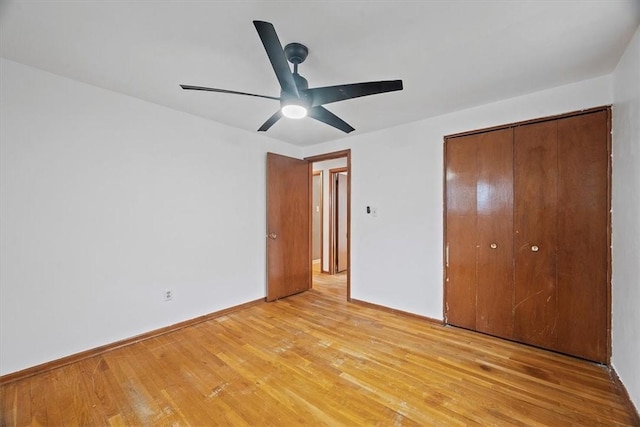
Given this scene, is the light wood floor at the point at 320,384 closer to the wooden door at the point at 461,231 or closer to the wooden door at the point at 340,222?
the wooden door at the point at 461,231

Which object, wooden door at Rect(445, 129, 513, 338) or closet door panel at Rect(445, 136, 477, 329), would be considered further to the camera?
closet door panel at Rect(445, 136, 477, 329)

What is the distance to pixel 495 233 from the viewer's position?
8.47ft

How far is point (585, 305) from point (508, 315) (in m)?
0.56

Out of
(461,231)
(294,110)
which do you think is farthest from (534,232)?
(294,110)

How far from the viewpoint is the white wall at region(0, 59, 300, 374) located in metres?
1.94

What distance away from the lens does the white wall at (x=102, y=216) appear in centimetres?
194

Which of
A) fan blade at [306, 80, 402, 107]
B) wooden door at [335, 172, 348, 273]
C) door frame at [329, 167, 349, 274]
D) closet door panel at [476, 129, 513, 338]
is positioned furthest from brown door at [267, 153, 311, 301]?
closet door panel at [476, 129, 513, 338]

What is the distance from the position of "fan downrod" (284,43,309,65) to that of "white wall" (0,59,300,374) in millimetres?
1692

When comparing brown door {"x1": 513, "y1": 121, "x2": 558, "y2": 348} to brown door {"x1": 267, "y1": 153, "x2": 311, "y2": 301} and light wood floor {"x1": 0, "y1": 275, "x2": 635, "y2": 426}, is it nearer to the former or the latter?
light wood floor {"x1": 0, "y1": 275, "x2": 635, "y2": 426}

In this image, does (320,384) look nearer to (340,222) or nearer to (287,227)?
(287,227)

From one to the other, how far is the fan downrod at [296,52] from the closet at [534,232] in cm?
189

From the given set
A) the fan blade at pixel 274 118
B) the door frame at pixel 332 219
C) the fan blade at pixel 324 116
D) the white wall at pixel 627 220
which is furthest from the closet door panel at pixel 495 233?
the door frame at pixel 332 219

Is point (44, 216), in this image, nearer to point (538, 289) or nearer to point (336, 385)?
point (336, 385)

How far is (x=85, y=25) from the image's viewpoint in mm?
1553
